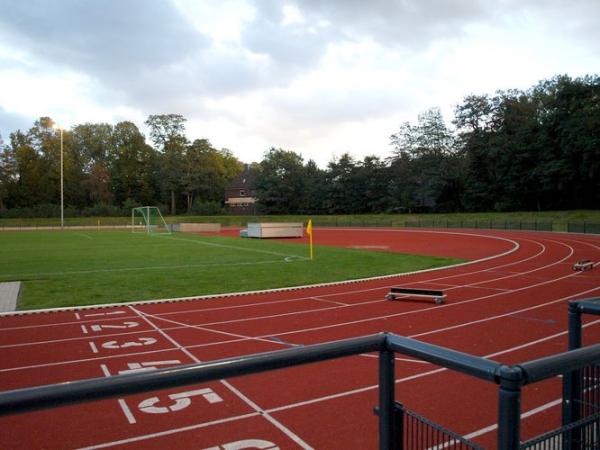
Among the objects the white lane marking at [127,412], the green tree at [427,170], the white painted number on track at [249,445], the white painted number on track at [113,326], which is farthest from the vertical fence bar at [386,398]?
the green tree at [427,170]

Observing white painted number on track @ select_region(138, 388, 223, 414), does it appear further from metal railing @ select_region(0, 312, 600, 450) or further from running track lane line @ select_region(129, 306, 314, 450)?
metal railing @ select_region(0, 312, 600, 450)

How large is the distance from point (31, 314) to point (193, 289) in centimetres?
474

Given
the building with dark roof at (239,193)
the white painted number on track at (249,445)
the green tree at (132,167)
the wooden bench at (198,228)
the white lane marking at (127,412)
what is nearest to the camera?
the white painted number on track at (249,445)

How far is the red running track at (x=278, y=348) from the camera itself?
17.2 feet

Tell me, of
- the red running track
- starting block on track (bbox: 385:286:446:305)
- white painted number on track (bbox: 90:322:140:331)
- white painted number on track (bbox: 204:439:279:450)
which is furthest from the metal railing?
starting block on track (bbox: 385:286:446:305)

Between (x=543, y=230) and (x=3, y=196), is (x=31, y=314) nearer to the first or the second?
(x=543, y=230)

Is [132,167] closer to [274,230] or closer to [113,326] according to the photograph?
[274,230]

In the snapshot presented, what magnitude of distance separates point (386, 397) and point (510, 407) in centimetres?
63

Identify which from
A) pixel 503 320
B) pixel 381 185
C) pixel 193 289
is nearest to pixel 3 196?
pixel 381 185

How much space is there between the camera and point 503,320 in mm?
10742

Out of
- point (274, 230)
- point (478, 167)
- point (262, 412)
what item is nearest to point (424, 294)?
point (262, 412)

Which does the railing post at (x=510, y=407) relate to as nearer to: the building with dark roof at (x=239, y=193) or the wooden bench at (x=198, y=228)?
the wooden bench at (x=198, y=228)

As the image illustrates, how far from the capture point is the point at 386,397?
2.36 metres

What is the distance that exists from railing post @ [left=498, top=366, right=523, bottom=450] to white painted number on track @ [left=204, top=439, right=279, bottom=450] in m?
3.34
